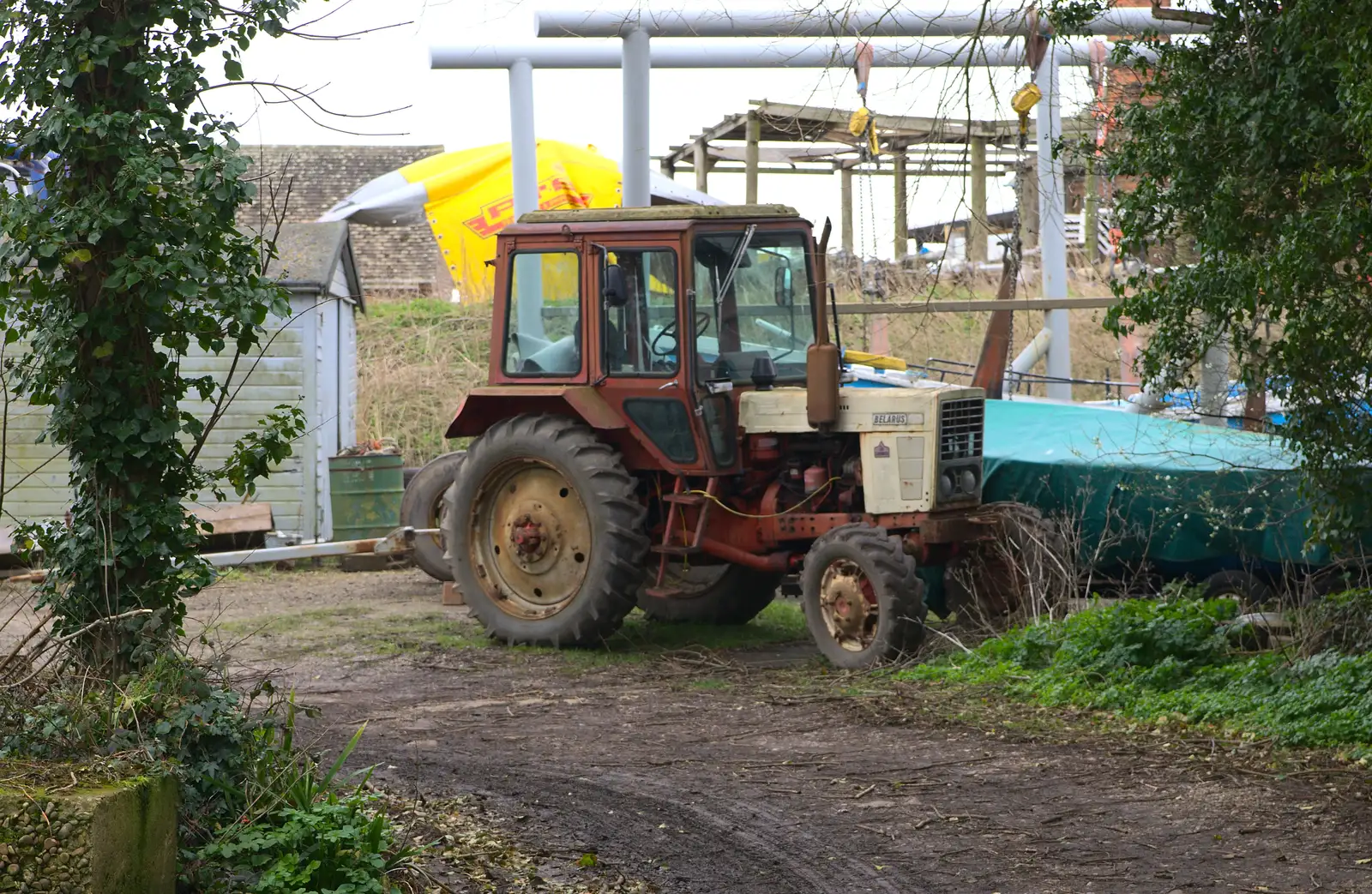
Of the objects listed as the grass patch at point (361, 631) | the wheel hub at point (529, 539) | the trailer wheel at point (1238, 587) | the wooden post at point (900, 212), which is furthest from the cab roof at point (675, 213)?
the trailer wheel at point (1238, 587)

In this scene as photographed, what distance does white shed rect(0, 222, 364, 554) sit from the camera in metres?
15.4

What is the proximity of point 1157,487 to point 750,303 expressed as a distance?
273 cm

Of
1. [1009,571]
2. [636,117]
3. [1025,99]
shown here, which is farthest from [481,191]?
[1025,99]

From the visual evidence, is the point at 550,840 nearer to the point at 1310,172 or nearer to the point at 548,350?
the point at 1310,172

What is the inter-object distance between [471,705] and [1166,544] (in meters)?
4.44

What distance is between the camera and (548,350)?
1027cm

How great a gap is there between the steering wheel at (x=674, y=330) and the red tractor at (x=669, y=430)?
19mm

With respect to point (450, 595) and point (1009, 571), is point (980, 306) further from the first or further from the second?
point (450, 595)

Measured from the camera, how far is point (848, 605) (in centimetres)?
889

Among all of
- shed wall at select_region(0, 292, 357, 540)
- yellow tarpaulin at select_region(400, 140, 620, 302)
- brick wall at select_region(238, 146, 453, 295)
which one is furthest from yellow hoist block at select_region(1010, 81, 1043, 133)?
brick wall at select_region(238, 146, 453, 295)

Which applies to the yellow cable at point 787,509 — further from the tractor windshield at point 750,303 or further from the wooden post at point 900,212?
the wooden post at point 900,212

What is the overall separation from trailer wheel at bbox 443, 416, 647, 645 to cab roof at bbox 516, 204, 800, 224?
4.33 feet

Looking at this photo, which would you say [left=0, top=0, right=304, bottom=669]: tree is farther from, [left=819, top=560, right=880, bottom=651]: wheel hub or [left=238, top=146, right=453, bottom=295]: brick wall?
[left=238, top=146, right=453, bottom=295]: brick wall

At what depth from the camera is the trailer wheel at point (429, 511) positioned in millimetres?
12484
